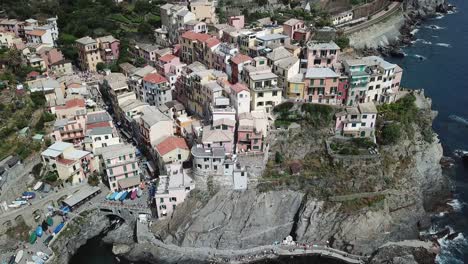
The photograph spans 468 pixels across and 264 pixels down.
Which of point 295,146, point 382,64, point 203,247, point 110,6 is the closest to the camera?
point 203,247

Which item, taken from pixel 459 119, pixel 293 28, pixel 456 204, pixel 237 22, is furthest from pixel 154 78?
Answer: pixel 459 119

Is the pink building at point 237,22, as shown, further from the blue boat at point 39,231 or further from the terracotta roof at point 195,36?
the blue boat at point 39,231

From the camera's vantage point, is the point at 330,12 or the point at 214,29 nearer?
the point at 214,29

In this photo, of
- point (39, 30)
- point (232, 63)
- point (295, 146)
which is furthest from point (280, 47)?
point (39, 30)

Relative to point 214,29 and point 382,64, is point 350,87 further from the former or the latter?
point 214,29

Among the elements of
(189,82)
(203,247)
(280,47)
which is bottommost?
(203,247)

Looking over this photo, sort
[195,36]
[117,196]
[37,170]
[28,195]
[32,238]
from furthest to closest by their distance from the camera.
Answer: [195,36] < [37,170] < [117,196] < [28,195] < [32,238]

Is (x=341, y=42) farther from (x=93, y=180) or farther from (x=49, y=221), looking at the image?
(x=49, y=221)
